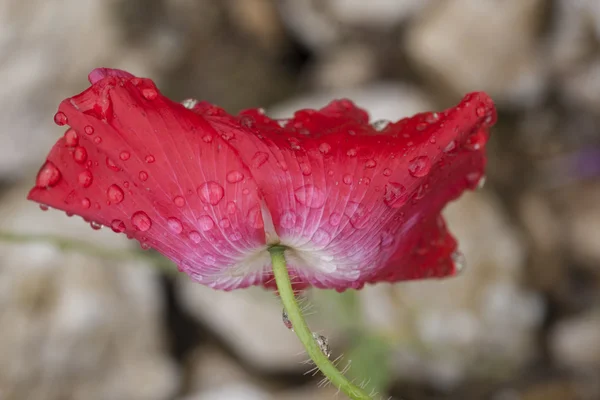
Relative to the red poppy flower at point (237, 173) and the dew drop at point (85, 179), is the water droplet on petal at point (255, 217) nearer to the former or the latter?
the red poppy flower at point (237, 173)

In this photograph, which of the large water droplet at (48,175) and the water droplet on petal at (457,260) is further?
the water droplet on petal at (457,260)

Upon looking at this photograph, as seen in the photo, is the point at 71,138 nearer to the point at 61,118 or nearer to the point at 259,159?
the point at 61,118

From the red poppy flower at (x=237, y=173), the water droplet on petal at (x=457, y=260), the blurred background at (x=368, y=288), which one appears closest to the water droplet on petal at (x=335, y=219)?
the red poppy flower at (x=237, y=173)

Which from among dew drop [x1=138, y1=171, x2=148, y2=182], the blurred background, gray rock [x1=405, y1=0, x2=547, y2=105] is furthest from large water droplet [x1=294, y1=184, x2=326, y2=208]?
gray rock [x1=405, y1=0, x2=547, y2=105]

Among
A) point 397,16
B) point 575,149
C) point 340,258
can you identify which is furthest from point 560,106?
point 340,258

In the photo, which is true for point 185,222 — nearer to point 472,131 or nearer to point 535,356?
point 472,131

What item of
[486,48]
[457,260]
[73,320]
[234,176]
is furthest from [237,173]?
[486,48]

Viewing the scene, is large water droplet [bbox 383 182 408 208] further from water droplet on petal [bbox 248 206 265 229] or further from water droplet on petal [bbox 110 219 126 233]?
water droplet on petal [bbox 110 219 126 233]
